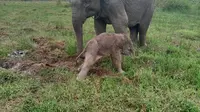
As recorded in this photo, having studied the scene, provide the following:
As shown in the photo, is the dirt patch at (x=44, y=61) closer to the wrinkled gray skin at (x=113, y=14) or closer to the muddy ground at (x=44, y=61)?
the muddy ground at (x=44, y=61)

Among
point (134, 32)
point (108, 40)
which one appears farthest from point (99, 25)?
point (108, 40)

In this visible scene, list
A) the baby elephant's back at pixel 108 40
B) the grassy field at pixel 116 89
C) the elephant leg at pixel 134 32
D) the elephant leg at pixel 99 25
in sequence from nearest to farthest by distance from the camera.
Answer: the grassy field at pixel 116 89, the baby elephant's back at pixel 108 40, the elephant leg at pixel 99 25, the elephant leg at pixel 134 32

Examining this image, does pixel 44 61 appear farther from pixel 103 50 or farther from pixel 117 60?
pixel 117 60

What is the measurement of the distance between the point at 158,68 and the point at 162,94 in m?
1.08

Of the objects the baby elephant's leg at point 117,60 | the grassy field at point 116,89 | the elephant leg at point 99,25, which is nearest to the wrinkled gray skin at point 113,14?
the elephant leg at point 99,25

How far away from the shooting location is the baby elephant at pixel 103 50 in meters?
5.02

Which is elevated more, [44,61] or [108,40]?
[108,40]

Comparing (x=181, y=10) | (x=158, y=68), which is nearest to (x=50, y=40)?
(x=158, y=68)

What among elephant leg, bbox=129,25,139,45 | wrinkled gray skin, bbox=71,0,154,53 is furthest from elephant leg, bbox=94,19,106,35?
elephant leg, bbox=129,25,139,45

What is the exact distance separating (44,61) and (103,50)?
126cm

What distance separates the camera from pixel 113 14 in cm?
609

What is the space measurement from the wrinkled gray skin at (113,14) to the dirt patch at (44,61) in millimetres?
434

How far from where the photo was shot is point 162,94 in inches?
174

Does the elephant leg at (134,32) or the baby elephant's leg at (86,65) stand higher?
the baby elephant's leg at (86,65)
